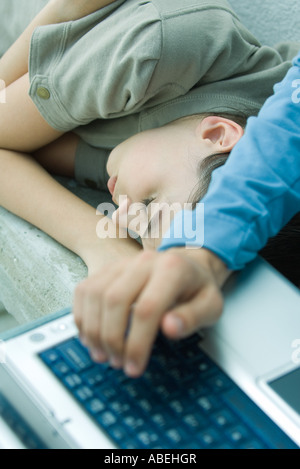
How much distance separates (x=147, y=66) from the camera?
73 cm

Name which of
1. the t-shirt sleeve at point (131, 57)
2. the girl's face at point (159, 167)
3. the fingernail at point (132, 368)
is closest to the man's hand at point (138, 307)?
the fingernail at point (132, 368)

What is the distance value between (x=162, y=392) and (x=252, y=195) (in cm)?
24

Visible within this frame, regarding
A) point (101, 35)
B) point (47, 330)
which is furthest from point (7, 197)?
point (47, 330)

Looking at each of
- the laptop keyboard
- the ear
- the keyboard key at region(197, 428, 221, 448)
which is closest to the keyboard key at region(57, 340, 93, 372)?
the laptop keyboard

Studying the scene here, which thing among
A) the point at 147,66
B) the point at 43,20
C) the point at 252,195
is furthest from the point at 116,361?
the point at 43,20

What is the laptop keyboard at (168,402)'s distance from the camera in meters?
0.39

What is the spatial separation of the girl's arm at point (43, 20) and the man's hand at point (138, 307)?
64cm

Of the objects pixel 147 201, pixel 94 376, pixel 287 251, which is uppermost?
pixel 94 376

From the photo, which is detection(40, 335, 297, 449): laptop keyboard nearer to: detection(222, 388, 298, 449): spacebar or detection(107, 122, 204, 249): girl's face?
detection(222, 388, 298, 449): spacebar

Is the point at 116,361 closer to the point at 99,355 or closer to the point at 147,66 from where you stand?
the point at 99,355

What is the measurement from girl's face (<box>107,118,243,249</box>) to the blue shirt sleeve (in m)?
0.11

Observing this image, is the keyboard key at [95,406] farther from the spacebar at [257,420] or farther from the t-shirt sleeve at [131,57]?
the t-shirt sleeve at [131,57]

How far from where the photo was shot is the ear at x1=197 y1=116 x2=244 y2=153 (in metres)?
0.71

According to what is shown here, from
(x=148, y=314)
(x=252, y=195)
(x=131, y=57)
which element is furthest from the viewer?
(x=131, y=57)
